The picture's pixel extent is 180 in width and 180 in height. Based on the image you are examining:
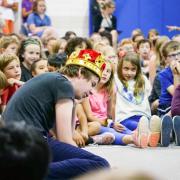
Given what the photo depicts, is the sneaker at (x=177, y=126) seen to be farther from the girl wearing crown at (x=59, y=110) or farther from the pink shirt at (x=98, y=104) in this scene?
the girl wearing crown at (x=59, y=110)

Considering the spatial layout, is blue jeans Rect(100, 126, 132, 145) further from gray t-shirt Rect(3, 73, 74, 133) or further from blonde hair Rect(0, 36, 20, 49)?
gray t-shirt Rect(3, 73, 74, 133)

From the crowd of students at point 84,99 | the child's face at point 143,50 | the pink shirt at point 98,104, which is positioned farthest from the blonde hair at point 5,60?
the child's face at point 143,50

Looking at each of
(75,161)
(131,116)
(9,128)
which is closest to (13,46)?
(131,116)

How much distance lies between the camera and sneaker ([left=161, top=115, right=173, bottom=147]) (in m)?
4.43

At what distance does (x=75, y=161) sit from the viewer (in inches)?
109

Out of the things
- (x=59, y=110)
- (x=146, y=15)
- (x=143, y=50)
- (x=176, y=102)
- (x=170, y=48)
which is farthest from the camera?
(x=146, y=15)

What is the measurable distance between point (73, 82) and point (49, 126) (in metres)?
0.29

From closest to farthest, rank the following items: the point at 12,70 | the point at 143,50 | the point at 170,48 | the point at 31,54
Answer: the point at 12,70 → the point at 31,54 → the point at 170,48 → the point at 143,50

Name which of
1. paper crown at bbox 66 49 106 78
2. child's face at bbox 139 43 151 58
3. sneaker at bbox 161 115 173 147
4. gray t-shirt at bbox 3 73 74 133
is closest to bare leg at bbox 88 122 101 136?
sneaker at bbox 161 115 173 147

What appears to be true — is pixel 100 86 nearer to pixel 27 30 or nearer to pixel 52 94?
pixel 52 94

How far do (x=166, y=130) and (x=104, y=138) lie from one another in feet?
1.84

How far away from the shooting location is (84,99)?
14.8 ft

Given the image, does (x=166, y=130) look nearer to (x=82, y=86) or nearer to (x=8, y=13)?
(x=82, y=86)

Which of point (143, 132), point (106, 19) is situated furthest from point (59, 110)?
point (106, 19)
